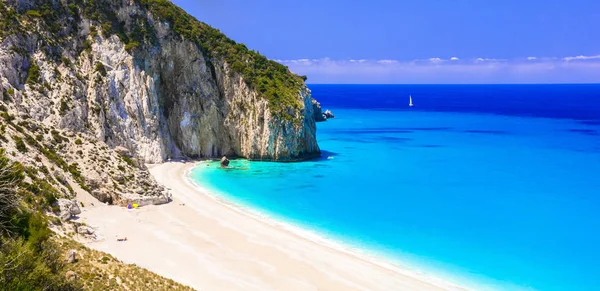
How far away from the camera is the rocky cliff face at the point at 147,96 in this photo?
45.0 m

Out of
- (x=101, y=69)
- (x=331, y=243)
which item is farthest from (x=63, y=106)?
(x=331, y=243)

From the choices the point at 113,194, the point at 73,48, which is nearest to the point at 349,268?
the point at 113,194

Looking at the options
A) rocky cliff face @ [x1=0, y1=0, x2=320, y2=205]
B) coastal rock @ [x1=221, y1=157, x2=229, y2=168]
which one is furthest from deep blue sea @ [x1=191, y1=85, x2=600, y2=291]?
rocky cliff face @ [x1=0, y1=0, x2=320, y2=205]

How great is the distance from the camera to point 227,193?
140 feet

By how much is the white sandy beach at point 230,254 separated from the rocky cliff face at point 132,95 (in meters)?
4.15

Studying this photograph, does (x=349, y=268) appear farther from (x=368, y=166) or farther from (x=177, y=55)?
(x=177, y=55)

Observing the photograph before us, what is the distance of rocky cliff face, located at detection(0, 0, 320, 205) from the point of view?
3638 cm

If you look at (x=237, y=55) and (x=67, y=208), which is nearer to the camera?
(x=67, y=208)

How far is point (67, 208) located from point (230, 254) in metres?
9.85

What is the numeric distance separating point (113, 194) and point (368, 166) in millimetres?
31308

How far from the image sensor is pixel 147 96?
5206 cm

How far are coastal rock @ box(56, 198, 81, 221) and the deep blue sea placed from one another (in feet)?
43.7

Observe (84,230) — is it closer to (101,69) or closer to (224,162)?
(224,162)

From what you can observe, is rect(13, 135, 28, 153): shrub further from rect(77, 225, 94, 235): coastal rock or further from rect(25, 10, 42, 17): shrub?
rect(25, 10, 42, 17): shrub
